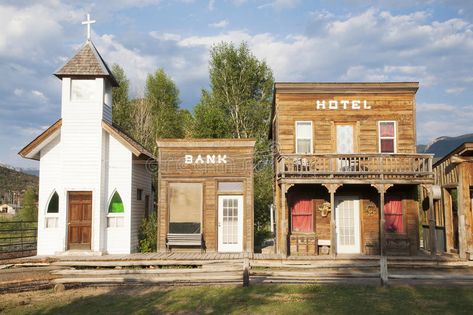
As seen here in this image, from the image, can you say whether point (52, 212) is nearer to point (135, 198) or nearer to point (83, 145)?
point (83, 145)

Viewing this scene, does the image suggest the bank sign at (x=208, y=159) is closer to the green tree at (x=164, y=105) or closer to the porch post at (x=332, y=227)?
the porch post at (x=332, y=227)

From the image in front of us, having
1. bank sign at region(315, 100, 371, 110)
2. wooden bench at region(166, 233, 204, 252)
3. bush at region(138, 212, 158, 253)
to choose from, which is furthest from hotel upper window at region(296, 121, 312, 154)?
bush at region(138, 212, 158, 253)

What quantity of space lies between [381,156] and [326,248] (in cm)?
453

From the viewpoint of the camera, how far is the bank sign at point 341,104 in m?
20.3

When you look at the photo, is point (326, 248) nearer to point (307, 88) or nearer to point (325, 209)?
point (325, 209)

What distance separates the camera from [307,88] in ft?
66.2

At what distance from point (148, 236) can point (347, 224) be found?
8.85m

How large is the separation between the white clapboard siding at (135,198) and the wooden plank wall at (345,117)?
6.64m

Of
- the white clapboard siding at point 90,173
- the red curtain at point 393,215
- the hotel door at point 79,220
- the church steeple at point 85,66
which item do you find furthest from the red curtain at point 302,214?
the church steeple at point 85,66

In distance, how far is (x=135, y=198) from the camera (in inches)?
816

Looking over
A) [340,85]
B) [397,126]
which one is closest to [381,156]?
[397,126]

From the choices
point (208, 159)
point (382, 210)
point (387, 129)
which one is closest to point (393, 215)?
point (382, 210)

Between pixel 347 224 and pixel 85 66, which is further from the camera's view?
pixel 347 224

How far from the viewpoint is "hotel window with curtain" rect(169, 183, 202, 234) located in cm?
1975
